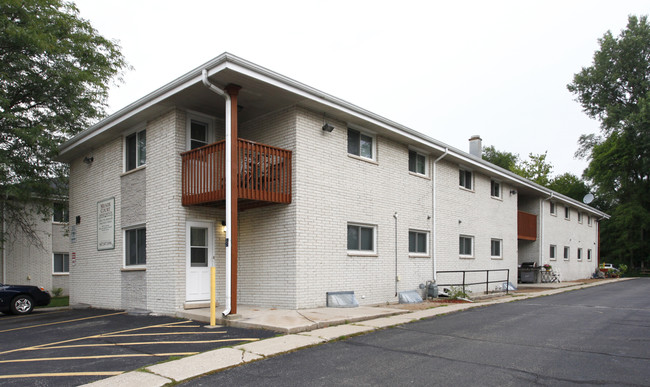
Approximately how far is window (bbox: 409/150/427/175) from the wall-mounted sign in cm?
959

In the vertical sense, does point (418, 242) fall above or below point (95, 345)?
above

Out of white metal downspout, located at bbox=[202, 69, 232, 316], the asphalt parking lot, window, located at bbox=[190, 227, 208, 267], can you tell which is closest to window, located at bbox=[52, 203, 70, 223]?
the asphalt parking lot

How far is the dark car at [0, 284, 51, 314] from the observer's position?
1372 cm

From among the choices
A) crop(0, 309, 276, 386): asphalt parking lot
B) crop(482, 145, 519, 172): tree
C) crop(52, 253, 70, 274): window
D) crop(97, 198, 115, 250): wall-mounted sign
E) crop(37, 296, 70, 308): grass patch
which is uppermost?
crop(482, 145, 519, 172): tree

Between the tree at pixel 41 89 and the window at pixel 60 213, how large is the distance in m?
1.57

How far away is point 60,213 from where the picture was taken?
22.7 metres

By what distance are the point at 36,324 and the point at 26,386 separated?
673cm

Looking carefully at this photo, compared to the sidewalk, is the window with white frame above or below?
above

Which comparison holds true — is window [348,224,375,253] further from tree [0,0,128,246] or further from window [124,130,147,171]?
tree [0,0,128,246]

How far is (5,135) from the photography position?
16.4 m

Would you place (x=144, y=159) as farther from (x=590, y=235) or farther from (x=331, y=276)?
(x=590, y=235)

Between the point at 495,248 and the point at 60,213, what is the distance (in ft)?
69.6

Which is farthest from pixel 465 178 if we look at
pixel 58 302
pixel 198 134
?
pixel 58 302

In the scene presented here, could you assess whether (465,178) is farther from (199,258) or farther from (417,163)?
(199,258)
